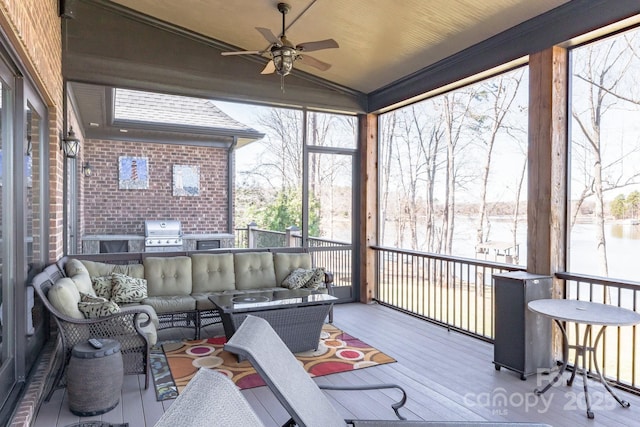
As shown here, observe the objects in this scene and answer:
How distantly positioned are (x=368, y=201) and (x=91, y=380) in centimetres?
→ 437

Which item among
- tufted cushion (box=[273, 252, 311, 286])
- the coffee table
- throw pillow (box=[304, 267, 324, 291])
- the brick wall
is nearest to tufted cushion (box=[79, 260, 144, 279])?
the coffee table

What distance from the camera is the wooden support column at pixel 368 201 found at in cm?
628

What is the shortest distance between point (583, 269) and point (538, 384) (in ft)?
4.76

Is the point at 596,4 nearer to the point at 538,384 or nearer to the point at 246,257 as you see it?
the point at 538,384

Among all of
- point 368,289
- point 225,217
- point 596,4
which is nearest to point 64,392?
point 368,289

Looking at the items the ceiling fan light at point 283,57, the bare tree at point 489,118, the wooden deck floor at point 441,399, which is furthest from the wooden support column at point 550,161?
the bare tree at point 489,118

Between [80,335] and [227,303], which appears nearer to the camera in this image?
[80,335]

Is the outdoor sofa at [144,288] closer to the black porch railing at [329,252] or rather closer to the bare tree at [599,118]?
the black porch railing at [329,252]

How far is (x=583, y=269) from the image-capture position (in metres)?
4.17

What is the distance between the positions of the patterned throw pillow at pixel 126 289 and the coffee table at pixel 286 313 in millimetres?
816

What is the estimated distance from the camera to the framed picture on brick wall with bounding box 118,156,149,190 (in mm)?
8398

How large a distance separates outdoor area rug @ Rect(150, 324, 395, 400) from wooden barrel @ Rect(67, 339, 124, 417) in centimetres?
40

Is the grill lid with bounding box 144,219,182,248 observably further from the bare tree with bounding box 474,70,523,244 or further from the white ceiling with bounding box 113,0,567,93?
the bare tree with bounding box 474,70,523,244

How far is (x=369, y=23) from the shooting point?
427cm
